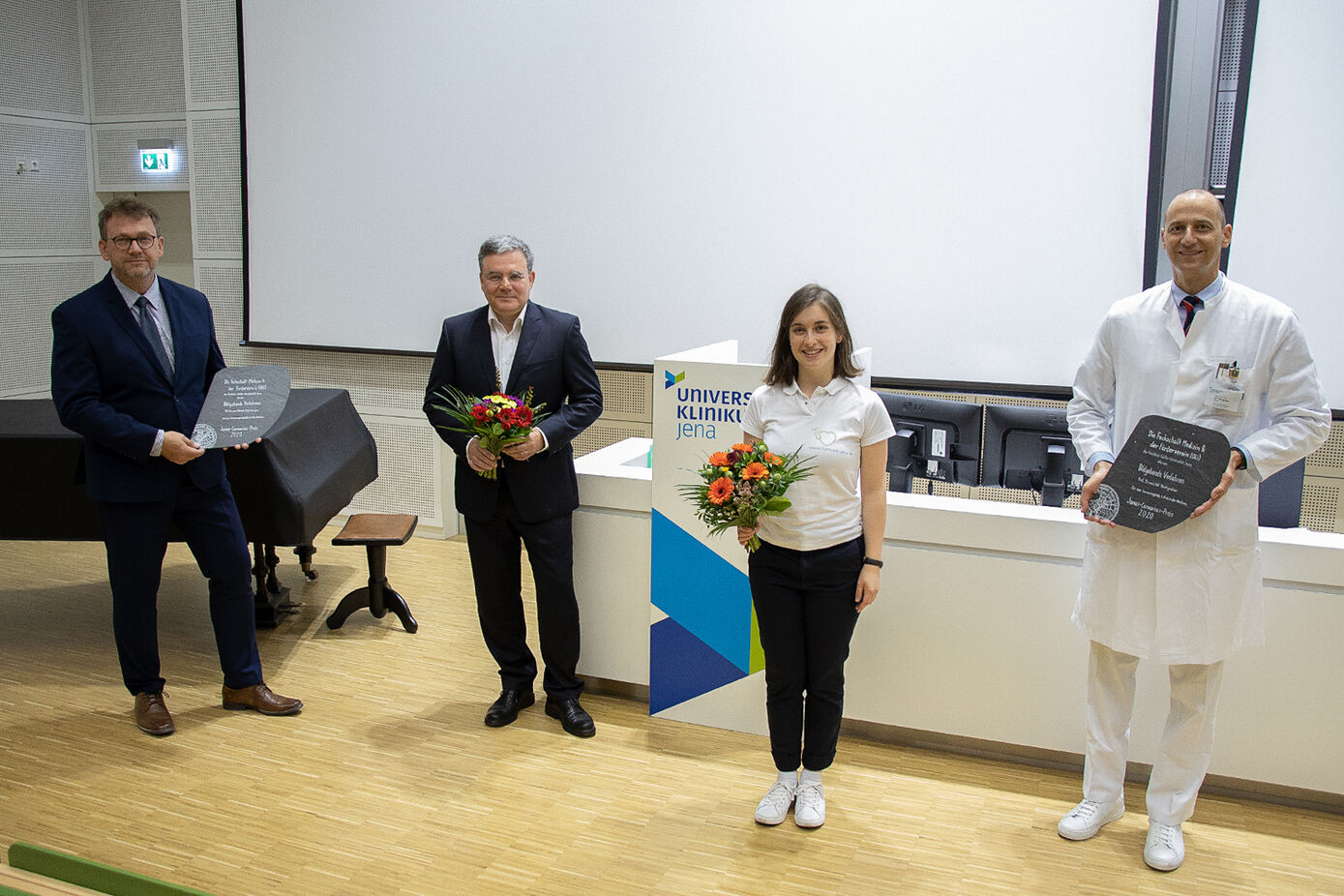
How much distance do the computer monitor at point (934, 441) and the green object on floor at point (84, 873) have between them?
2.76 m

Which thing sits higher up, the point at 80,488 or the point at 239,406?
the point at 239,406

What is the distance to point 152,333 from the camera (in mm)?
3686

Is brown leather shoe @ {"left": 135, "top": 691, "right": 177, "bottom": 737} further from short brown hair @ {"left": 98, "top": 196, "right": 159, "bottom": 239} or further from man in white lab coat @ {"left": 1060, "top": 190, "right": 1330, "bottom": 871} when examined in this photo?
man in white lab coat @ {"left": 1060, "top": 190, "right": 1330, "bottom": 871}

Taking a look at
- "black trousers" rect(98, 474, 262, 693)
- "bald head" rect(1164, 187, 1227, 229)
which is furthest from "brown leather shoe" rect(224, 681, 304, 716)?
"bald head" rect(1164, 187, 1227, 229)

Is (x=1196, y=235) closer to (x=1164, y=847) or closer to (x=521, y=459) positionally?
(x=1164, y=847)

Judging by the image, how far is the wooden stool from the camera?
5.02 metres

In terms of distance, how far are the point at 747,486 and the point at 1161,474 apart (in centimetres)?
111

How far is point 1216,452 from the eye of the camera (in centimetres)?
278

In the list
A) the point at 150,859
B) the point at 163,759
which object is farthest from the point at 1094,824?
the point at 163,759

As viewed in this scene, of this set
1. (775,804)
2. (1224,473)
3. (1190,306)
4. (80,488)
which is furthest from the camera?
(80,488)

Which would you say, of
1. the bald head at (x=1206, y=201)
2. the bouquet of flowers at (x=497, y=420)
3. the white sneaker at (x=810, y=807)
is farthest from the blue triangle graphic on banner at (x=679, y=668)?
the bald head at (x=1206, y=201)

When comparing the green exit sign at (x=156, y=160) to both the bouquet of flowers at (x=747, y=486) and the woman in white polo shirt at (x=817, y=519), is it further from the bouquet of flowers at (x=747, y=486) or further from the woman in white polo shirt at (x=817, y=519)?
the bouquet of flowers at (x=747, y=486)

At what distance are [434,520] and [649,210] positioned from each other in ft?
8.04

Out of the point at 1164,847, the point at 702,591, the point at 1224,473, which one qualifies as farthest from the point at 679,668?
the point at 1224,473
